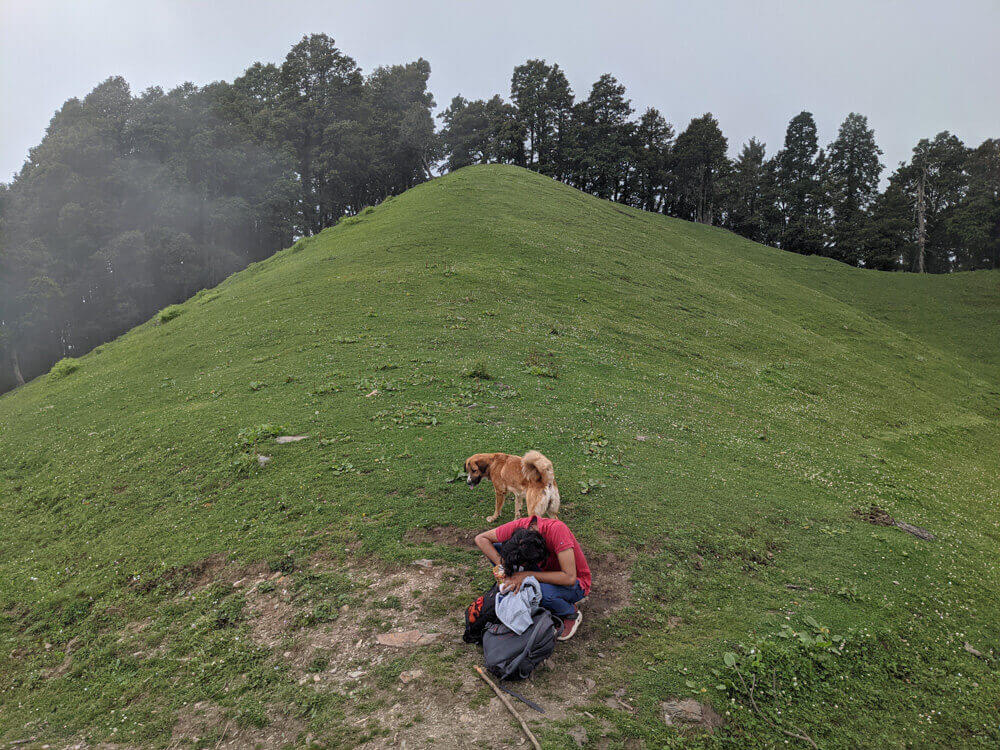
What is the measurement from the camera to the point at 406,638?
550 cm

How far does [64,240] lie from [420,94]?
4513 centimetres

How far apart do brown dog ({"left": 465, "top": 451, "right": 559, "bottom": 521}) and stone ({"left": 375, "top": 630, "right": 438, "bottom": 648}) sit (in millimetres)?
2029

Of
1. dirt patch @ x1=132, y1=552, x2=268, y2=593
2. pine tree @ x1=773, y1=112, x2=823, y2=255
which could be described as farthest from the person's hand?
pine tree @ x1=773, y1=112, x2=823, y2=255

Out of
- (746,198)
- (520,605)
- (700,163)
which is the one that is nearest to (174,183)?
(520,605)

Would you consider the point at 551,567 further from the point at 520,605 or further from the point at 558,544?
the point at 520,605

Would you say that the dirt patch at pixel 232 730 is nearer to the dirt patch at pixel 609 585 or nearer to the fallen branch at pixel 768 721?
the dirt patch at pixel 609 585

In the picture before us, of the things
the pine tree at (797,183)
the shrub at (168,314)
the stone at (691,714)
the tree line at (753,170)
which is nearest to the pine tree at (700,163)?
the tree line at (753,170)

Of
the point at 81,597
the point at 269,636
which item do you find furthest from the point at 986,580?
the point at 81,597

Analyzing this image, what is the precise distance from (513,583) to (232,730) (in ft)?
9.72

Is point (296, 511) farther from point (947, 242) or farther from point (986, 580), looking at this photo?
point (947, 242)

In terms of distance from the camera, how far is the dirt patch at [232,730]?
442 centimetres

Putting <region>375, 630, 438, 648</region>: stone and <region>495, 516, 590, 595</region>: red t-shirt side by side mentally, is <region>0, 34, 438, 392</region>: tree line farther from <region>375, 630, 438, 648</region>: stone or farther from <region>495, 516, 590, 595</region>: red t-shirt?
<region>495, 516, 590, 595</region>: red t-shirt

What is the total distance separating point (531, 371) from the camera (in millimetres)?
14781

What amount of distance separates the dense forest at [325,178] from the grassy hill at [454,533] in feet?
118
